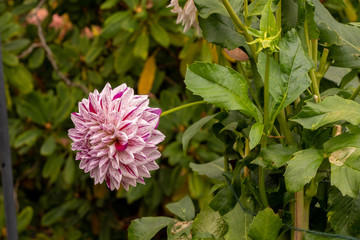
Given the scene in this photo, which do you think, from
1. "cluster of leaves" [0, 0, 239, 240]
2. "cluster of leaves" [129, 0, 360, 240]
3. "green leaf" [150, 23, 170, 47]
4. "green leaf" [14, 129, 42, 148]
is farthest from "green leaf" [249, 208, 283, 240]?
"green leaf" [14, 129, 42, 148]

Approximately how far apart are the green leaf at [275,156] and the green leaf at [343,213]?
0.06 metres

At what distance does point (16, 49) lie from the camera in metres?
1.28

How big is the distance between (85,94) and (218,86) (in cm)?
75

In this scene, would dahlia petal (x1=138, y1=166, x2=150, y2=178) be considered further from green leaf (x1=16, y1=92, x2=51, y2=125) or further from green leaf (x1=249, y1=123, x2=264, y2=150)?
green leaf (x1=16, y1=92, x2=51, y2=125)

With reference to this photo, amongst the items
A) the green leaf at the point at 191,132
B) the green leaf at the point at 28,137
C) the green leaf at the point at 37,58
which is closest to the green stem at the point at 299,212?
the green leaf at the point at 191,132

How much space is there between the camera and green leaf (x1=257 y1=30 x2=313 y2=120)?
0.42m

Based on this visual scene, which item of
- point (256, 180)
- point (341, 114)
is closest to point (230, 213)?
point (256, 180)

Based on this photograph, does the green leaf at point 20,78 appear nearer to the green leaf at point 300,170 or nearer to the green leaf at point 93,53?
the green leaf at point 93,53

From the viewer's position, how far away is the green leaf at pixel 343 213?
1.46 feet

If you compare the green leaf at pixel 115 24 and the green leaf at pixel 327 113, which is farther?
the green leaf at pixel 115 24

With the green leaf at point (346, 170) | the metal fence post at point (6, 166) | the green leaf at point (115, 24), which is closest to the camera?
the green leaf at point (346, 170)

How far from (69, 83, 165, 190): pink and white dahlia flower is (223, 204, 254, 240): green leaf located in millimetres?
111

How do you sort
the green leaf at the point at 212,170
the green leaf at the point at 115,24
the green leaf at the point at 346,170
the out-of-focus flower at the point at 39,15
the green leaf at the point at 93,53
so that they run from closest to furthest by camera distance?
the green leaf at the point at 346,170, the green leaf at the point at 212,170, the green leaf at the point at 115,24, the green leaf at the point at 93,53, the out-of-focus flower at the point at 39,15

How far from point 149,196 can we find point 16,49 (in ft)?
1.68
